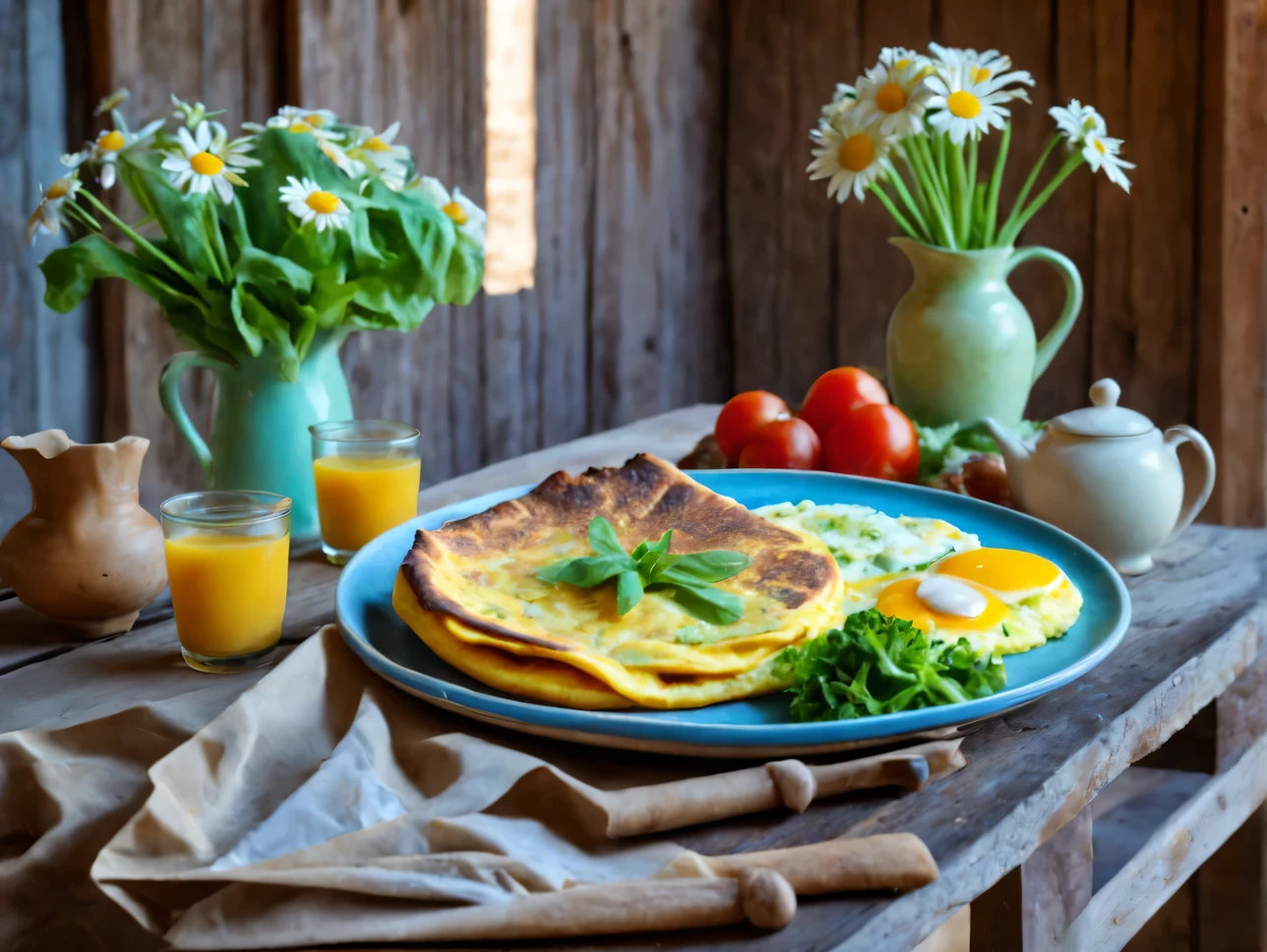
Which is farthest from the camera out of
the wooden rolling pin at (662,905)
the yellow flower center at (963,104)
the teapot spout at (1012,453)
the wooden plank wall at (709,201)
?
the wooden plank wall at (709,201)

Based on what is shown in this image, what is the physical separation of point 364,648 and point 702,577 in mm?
306

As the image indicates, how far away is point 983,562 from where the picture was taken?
1.16 m

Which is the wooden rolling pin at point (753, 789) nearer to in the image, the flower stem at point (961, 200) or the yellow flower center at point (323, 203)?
the yellow flower center at point (323, 203)

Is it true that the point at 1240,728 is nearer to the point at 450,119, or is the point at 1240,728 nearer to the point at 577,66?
the point at 450,119

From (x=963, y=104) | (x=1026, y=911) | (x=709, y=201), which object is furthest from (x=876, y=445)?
(x=709, y=201)

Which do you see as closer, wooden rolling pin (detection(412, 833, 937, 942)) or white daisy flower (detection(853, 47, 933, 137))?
wooden rolling pin (detection(412, 833, 937, 942))

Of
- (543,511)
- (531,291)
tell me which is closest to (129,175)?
(543,511)

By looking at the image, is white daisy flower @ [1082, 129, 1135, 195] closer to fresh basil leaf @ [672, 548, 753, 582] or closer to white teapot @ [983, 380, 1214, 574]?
white teapot @ [983, 380, 1214, 574]

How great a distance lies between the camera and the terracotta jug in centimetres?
117

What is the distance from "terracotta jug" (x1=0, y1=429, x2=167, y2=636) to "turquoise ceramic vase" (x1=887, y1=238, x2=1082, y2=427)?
1.04 meters

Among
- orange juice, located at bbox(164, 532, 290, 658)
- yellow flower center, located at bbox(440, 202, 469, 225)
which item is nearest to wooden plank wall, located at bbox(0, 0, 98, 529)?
yellow flower center, located at bbox(440, 202, 469, 225)

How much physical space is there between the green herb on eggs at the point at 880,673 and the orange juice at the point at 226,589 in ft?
1.61

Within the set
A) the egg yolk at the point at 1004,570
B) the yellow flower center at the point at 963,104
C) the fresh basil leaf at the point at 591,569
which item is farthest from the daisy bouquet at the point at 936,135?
the fresh basil leaf at the point at 591,569

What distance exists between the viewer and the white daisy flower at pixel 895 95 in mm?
1585
